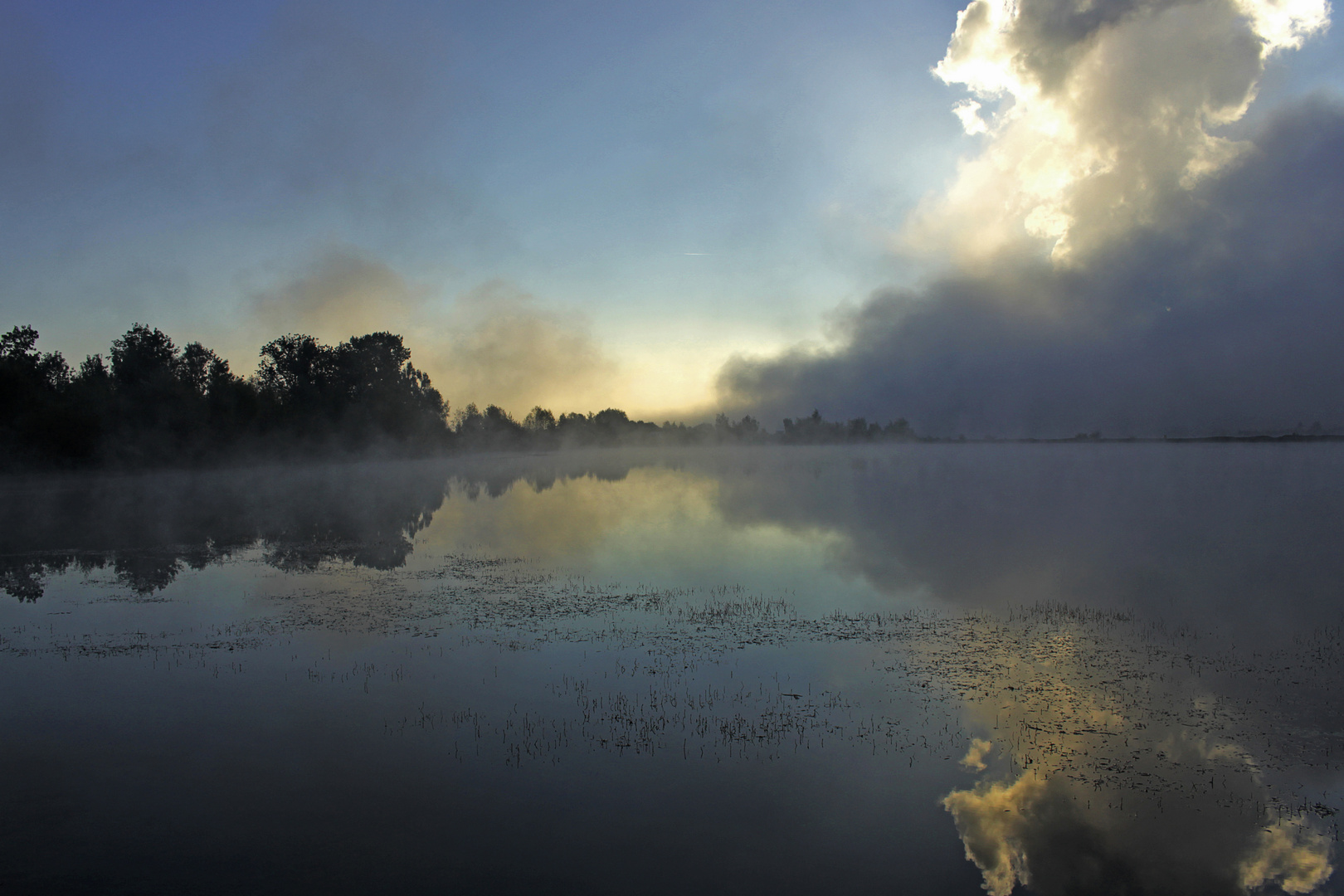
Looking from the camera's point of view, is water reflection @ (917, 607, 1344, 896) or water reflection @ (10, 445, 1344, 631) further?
water reflection @ (10, 445, 1344, 631)

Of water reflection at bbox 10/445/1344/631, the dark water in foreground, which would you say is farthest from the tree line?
the dark water in foreground

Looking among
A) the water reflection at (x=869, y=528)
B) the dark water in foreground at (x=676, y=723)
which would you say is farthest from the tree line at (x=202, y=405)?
the dark water in foreground at (x=676, y=723)

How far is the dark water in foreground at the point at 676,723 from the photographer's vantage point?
6.77 meters

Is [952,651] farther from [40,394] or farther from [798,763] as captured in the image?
[40,394]

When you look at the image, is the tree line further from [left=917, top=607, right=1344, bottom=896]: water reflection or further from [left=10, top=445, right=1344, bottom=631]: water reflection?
[left=917, top=607, right=1344, bottom=896]: water reflection

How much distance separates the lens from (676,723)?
9828 millimetres

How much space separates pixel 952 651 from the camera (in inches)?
506

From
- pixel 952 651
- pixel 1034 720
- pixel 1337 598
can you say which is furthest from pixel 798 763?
pixel 1337 598

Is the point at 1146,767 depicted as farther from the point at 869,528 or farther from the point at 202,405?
the point at 202,405

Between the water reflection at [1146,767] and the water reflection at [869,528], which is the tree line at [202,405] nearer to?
the water reflection at [869,528]

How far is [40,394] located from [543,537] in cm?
6056

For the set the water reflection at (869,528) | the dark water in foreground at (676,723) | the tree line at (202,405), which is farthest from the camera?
the tree line at (202,405)

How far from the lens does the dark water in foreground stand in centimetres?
677

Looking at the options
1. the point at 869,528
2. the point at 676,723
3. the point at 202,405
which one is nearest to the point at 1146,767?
the point at 676,723
